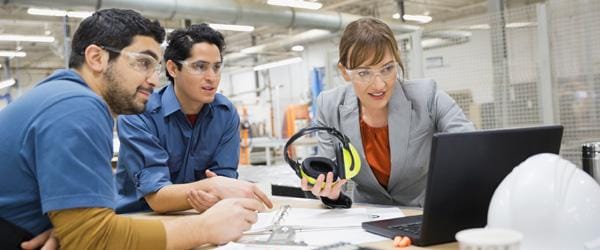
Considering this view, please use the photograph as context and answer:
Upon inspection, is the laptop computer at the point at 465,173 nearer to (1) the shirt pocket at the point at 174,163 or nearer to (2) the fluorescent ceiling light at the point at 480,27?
(1) the shirt pocket at the point at 174,163

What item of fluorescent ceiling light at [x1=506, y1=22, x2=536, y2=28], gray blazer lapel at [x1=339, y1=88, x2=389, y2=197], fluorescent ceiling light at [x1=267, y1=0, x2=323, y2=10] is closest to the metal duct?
fluorescent ceiling light at [x1=267, y1=0, x2=323, y2=10]

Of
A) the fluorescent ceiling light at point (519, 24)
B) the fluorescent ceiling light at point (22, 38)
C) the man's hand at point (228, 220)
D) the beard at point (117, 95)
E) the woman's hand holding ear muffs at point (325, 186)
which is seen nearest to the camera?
the man's hand at point (228, 220)

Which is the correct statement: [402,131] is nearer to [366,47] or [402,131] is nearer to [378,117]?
[378,117]

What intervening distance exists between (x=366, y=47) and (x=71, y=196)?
1.09 m

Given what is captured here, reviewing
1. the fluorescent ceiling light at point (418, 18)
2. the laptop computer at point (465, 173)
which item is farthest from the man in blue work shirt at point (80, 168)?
the fluorescent ceiling light at point (418, 18)

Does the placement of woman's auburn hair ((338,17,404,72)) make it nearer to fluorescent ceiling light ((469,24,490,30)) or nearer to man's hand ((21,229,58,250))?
man's hand ((21,229,58,250))

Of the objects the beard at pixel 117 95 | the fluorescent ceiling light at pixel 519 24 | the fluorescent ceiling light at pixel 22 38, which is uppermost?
the fluorescent ceiling light at pixel 22 38

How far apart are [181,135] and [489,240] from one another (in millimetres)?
1537

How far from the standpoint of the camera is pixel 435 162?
983mm

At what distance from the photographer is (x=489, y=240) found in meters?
0.65

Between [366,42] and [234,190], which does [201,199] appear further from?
[366,42]

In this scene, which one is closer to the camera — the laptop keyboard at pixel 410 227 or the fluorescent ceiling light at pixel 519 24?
the laptop keyboard at pixel 410 227

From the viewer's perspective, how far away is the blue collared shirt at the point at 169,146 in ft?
5.97

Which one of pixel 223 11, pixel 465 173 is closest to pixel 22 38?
pixel 223 11
